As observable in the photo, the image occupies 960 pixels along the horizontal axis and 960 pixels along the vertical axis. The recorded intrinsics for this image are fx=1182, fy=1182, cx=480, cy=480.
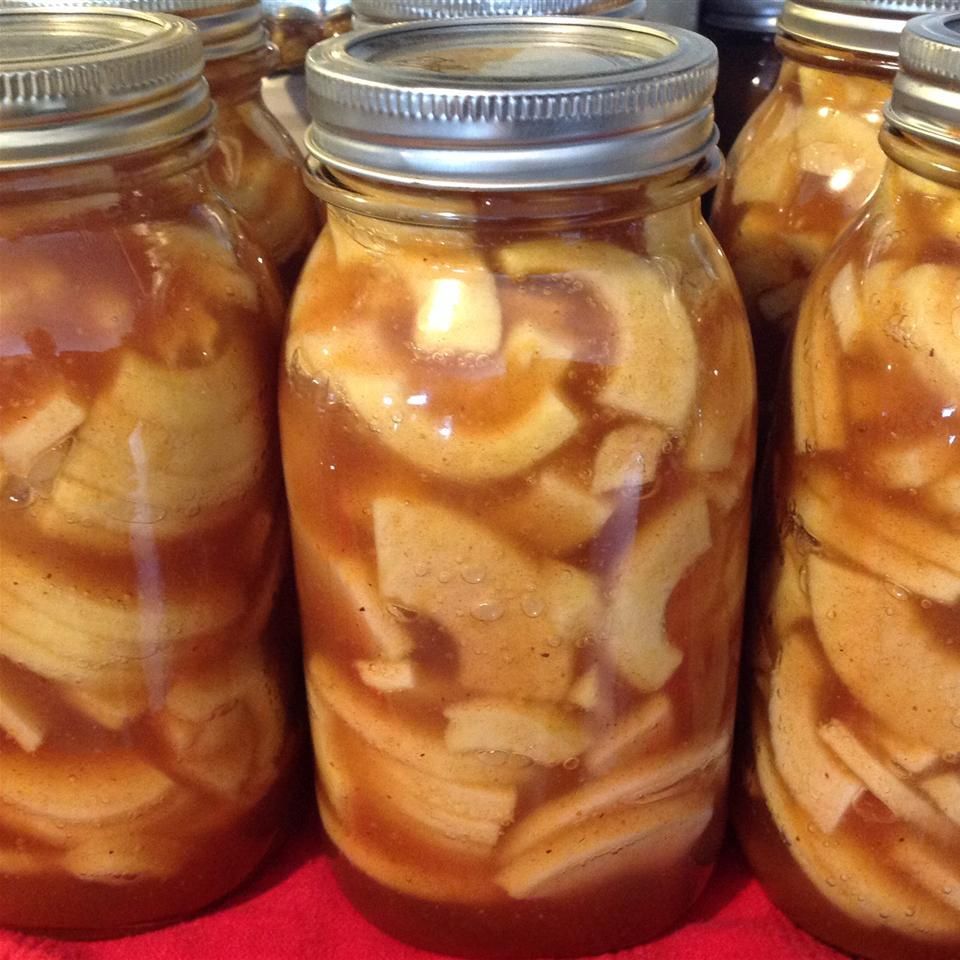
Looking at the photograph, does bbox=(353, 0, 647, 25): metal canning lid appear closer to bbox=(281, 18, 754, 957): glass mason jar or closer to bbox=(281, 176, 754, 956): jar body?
bbox=(281, 18, 754, 957): glass mason jar

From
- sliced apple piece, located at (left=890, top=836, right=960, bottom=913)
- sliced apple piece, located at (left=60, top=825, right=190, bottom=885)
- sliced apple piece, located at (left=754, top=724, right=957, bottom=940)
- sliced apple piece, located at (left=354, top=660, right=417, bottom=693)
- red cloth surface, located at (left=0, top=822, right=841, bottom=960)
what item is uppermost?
sliced apple piece, located at (left=354, top=660, right=417, bottom=693)

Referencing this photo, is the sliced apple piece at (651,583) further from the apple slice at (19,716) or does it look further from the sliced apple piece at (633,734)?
the apple slice at (19,716)

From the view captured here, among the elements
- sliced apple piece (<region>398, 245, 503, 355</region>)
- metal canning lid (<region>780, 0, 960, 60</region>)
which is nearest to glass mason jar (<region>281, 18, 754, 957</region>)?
sliced apple piece (<region>398, 245, 503, 355</region>)

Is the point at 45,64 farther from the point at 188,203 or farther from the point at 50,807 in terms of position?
the point at 50,807

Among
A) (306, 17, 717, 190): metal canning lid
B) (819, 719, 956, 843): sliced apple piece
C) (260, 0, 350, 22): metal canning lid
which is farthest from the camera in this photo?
(260, 0, 350, 22): metal canning lid

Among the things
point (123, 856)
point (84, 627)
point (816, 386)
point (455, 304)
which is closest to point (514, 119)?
point (455, 304)

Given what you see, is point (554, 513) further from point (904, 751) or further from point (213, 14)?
point (213, 14)
